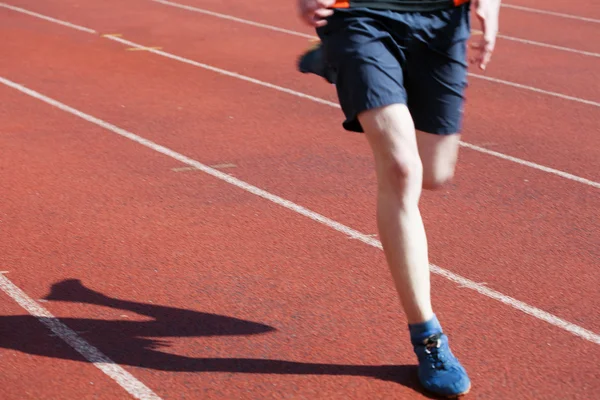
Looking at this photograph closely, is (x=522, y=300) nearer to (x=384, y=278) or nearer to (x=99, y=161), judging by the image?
(x=384, y=278)

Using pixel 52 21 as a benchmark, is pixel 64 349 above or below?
above

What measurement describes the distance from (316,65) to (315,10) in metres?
0.31

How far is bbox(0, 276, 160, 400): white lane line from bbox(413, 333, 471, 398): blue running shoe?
937 millimetres

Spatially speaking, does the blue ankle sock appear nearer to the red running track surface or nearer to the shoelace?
the shoelace

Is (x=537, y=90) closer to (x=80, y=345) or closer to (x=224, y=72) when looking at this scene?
(x=224, y=72)

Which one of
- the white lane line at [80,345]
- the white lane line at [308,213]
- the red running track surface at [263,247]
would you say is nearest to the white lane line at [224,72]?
the red running track surface at [263,247]

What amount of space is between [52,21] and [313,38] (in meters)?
3.48

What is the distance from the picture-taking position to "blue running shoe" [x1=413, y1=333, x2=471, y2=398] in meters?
3.65

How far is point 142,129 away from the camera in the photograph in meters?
7.93

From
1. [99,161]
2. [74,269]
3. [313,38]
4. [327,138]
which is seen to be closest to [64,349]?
[74,269]

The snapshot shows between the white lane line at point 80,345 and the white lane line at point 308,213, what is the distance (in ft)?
5.62

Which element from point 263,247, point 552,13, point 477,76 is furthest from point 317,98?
point 552,13

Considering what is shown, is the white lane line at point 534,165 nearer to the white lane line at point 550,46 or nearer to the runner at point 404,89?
the runner at point 404,89

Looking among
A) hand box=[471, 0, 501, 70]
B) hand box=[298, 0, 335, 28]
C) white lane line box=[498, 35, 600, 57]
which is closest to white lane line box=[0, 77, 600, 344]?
hand box=[471, 0, 501, 70]
